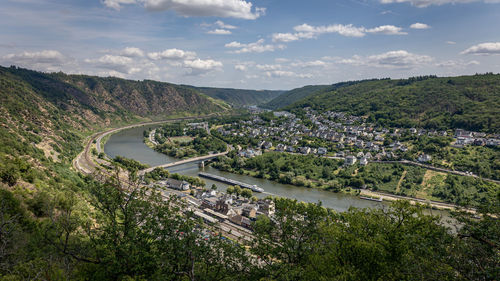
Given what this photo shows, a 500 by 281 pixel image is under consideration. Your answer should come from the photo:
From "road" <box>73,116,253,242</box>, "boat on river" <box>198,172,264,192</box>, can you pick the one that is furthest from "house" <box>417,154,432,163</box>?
"road" <box>73,116,253,242</box>

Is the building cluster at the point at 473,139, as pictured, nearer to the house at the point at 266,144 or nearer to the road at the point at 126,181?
the house at the point at 266,144

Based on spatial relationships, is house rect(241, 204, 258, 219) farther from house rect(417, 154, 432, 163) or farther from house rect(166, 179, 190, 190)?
house rect(417, 154, 432, 163)

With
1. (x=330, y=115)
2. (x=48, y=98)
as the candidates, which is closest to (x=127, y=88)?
(x=48, y=98)

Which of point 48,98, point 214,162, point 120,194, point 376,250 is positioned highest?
Result: point 48,98

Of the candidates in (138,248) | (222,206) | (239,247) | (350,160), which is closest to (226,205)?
(222,206)

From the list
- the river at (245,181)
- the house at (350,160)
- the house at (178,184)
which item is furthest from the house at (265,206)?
the house at (350,160)

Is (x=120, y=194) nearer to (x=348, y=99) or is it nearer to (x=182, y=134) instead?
(x=182, y=134)
